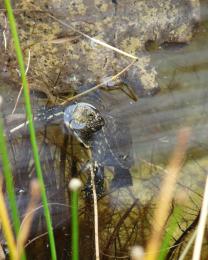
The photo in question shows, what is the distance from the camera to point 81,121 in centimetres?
203

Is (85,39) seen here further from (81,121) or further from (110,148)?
(110,148)

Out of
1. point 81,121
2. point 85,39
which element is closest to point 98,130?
point 81,121

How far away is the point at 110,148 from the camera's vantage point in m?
2.05

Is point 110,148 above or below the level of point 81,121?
below

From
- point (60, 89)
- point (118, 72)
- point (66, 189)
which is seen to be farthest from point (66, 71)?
point (66, 189)

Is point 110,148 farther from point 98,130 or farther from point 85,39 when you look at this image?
point 85,39

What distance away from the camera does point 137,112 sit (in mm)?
2100

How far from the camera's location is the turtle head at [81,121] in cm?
202

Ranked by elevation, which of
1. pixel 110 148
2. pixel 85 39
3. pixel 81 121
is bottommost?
pixel 110 148

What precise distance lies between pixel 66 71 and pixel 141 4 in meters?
0.50

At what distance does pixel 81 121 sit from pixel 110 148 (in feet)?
0.66

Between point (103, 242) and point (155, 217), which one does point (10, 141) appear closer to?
point (103, 242)

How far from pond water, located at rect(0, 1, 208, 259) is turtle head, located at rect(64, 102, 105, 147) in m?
0.04

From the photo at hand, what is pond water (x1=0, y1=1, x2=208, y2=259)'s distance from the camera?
1.95 m
